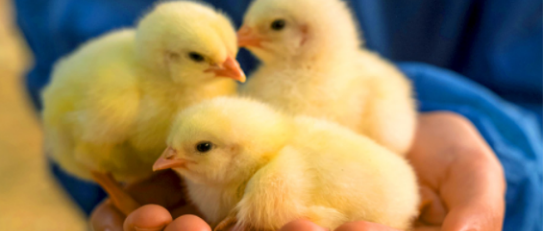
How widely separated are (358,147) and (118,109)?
56cm

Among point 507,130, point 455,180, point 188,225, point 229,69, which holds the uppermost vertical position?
point 229,69

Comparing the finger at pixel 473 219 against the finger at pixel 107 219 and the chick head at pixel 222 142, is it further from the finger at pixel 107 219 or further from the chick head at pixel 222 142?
the finger at pixel 107 219

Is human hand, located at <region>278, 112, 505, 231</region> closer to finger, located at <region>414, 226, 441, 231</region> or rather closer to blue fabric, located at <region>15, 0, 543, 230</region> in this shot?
finger, located at <region>414, 226, 441, 231</region>

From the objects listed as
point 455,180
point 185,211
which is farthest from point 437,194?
point 185,211

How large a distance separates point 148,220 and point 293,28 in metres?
0.64

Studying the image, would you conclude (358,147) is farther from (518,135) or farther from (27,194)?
(27,194)

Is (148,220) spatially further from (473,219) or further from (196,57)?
(473,219)

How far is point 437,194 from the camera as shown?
3.56 ft

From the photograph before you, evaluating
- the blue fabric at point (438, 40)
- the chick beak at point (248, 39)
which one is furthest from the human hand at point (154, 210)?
the blue fabric at point (438, 40)

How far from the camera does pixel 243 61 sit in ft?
5.77

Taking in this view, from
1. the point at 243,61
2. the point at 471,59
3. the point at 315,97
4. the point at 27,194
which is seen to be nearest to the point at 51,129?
the point at 315,97

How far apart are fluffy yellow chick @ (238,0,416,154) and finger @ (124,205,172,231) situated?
437 millimetres

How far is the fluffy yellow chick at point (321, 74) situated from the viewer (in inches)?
41.5

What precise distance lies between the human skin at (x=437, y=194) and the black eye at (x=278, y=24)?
1.69ft
